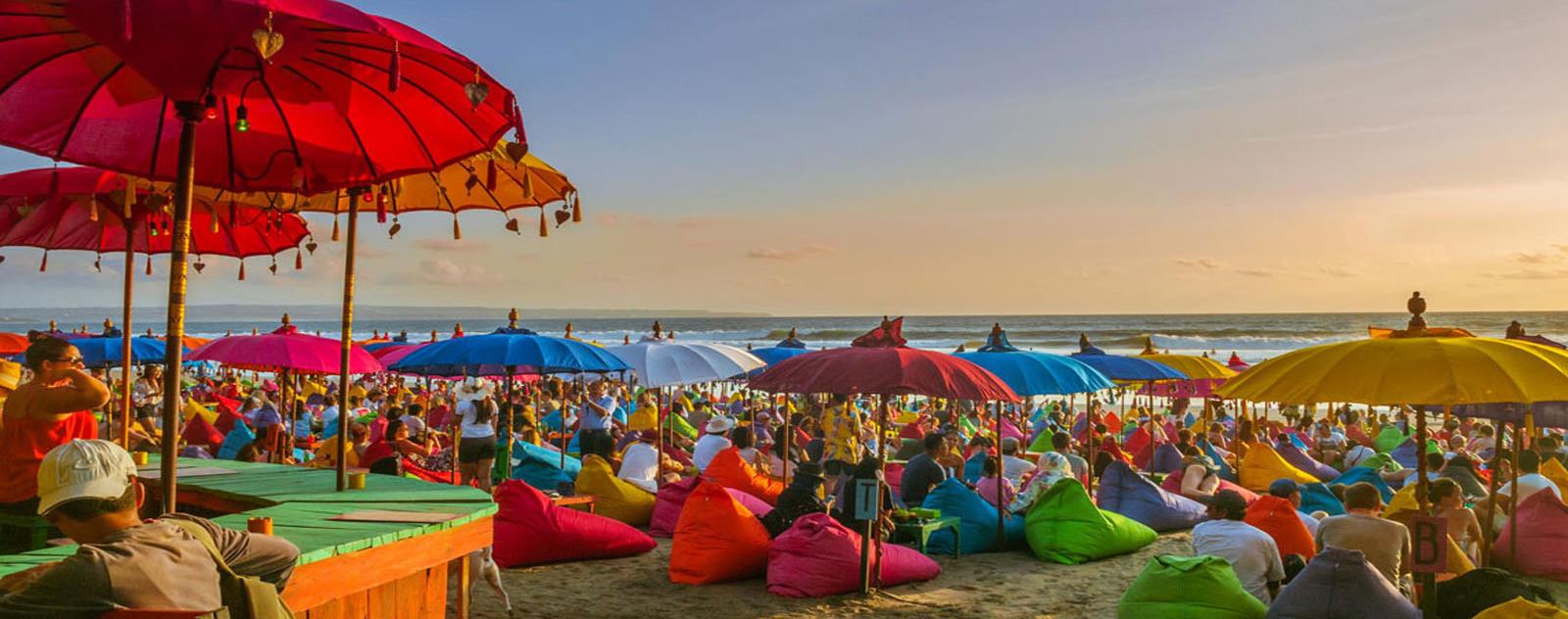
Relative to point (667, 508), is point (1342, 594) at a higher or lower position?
higher

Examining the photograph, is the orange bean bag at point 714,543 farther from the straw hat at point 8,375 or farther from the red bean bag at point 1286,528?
the straw hat at point 8,375

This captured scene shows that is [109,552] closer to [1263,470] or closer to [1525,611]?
[1525,611]

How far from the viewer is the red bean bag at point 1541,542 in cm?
701

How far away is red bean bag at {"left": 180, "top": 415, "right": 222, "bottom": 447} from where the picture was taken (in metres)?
12.0

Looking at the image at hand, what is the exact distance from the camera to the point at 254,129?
4867 mm

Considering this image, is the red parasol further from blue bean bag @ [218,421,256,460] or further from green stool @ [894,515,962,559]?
blue bean bag @ [218,421,256,460]

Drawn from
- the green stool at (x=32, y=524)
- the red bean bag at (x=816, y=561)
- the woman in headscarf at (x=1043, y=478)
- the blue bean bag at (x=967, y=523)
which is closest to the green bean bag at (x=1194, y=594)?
the red bean bag at (x=816, y=561)

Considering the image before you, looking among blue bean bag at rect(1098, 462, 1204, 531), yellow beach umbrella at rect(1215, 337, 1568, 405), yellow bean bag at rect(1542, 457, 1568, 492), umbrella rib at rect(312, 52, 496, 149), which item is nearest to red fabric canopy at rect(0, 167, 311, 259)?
umbrella rib at rect(312, 52, 496, 149)

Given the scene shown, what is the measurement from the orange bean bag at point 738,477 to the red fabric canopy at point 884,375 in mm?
2489

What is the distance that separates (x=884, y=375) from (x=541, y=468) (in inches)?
Answer: 216

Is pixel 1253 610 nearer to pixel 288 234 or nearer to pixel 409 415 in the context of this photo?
pixel 288 234

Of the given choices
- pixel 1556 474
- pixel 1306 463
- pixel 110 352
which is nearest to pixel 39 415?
pixel 110 352

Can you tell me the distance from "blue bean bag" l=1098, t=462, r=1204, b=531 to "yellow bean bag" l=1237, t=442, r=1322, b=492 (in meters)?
2.31

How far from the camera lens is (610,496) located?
9500 mm
